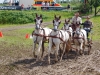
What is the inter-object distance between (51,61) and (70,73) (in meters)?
2.12

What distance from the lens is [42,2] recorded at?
44.5 m

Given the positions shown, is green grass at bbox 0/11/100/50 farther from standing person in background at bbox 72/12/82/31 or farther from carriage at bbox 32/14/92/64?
carriage at bbox 32/14/92/64

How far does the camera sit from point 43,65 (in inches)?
467

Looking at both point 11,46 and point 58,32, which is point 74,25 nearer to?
point 58,32

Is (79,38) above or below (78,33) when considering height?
below

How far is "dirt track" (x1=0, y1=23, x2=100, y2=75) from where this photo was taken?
10711 millimetres

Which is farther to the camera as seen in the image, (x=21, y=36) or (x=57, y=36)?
(x=21, y=36)

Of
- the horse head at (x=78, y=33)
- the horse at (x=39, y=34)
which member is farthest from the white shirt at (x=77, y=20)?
the horse at (x=39, y=34)

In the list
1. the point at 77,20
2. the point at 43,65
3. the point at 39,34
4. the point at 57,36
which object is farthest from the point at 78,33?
the point at 43,65

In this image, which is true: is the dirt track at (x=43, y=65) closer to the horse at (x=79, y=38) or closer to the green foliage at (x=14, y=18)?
the horse at (x=79, y=38)

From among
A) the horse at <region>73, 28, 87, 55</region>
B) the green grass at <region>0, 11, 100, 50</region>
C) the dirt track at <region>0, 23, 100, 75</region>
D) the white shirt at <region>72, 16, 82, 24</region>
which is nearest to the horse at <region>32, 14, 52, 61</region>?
the dirt track at <region>0, 23, 100, 75</region>

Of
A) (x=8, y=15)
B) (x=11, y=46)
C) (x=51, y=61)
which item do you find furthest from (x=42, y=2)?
(x=51, y=61)

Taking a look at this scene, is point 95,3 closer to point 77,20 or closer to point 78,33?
point 77,20

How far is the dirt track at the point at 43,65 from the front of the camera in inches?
422
